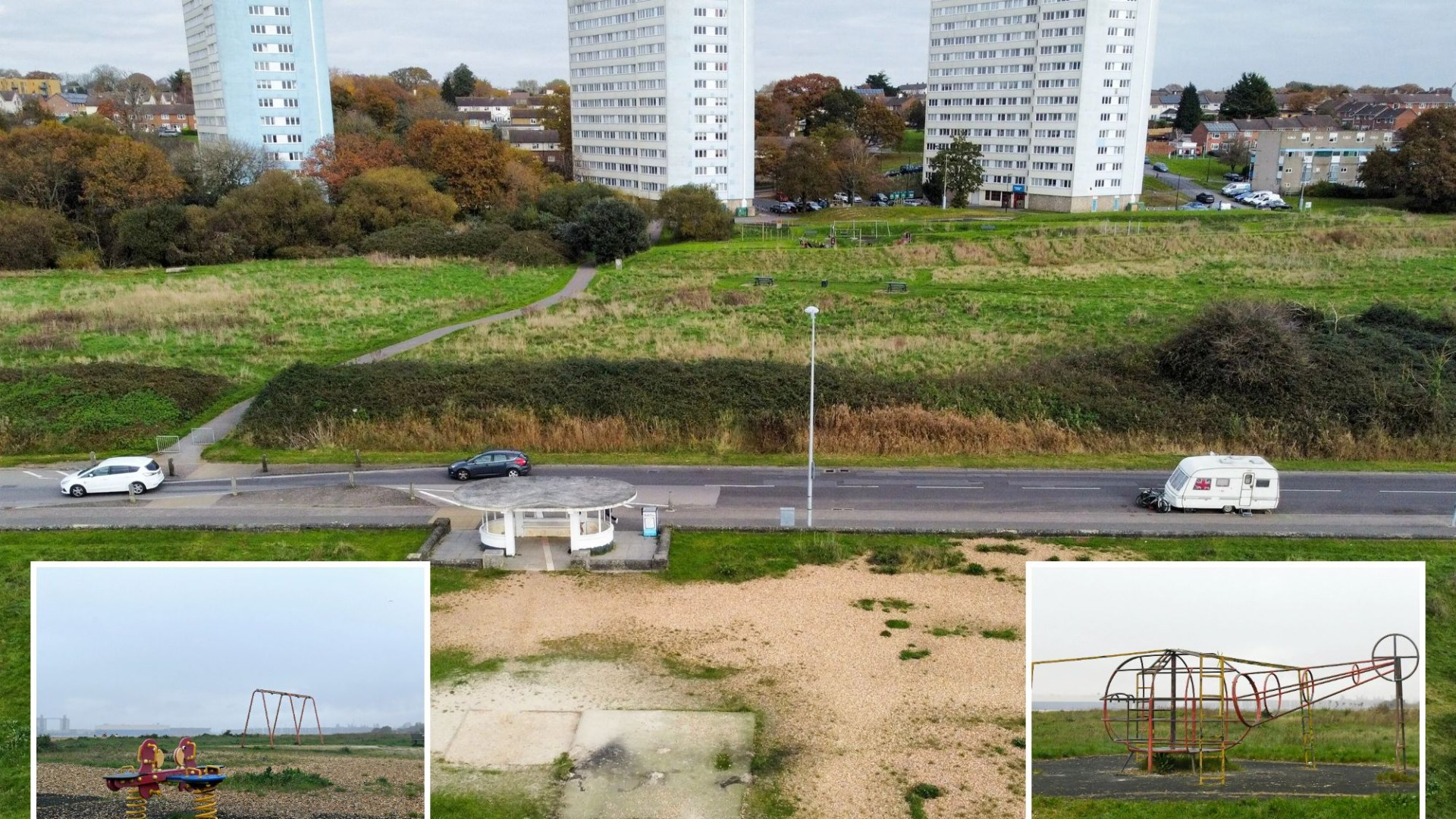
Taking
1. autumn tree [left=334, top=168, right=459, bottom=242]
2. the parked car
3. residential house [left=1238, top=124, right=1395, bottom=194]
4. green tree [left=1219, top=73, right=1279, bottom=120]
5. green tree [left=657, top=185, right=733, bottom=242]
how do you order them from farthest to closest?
1. green tree [left=1219, top=73, right=1279, bottom=120]
2. residential house [left=1238, top=124, right=1395, bottom=194]
3. green tree [left=657, top=185, right=733, bottom=242]
4. autumn tree [left=334, top=168, right=459, bottom=242]
5. the parked car

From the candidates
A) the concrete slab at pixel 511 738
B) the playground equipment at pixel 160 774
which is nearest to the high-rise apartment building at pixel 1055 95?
the concrete slab at pixel 511 738

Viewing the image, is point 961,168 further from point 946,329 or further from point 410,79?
point 410,79

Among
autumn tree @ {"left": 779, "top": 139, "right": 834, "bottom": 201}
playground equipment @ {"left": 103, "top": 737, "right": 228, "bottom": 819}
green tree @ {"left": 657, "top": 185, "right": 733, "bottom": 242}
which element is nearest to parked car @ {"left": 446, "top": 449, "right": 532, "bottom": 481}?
playground equipment @ {"left": 103, "top": 737, "right": 228, "bottom": 819}

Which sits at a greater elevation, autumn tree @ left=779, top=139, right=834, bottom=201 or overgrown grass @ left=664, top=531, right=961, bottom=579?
autumn tree @ left=779, top=139, right=834, bottom=201

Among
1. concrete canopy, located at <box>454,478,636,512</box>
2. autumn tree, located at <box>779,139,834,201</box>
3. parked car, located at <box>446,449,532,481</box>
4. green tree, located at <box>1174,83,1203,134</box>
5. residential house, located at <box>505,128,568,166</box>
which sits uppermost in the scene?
green tree, located at <box>1174,83,1203,134</box>

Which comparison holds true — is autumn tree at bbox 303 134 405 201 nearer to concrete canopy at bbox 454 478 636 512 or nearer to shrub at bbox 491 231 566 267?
shrub at bbox 491 231 566 267

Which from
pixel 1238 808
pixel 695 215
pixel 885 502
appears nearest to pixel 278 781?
pixel 1238 808

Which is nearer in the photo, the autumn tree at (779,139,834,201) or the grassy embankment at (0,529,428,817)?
the grassy embankment at (0,529,428,817)
